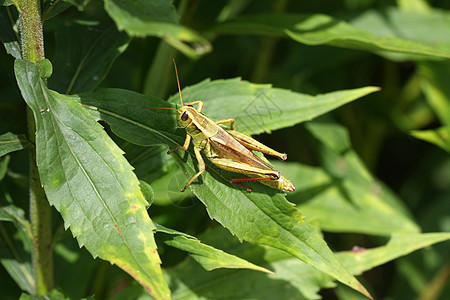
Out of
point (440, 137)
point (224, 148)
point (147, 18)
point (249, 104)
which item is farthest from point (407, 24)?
point (147, 18)

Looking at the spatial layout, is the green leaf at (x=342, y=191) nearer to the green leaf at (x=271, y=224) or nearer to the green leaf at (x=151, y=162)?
the green leaf at (x=151, y=162)

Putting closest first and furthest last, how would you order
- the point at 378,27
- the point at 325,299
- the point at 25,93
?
the point at 25,93 → the point at 378,27 → the point at 325,299

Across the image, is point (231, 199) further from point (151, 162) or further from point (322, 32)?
point (322, 32)

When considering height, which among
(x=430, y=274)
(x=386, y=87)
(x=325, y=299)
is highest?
(x=386, y=87)

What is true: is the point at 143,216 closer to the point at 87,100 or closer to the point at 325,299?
the point at 87,100

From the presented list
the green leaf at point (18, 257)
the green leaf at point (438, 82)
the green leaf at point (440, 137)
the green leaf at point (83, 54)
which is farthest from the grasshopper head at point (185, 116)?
A: the green leaf at point (438, 82)

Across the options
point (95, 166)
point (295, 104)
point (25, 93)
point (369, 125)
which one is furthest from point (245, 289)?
point (369, 125)

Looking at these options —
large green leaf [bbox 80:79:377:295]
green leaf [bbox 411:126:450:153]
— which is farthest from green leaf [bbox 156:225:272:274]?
green leaf [bbox 411:126:450:153]
